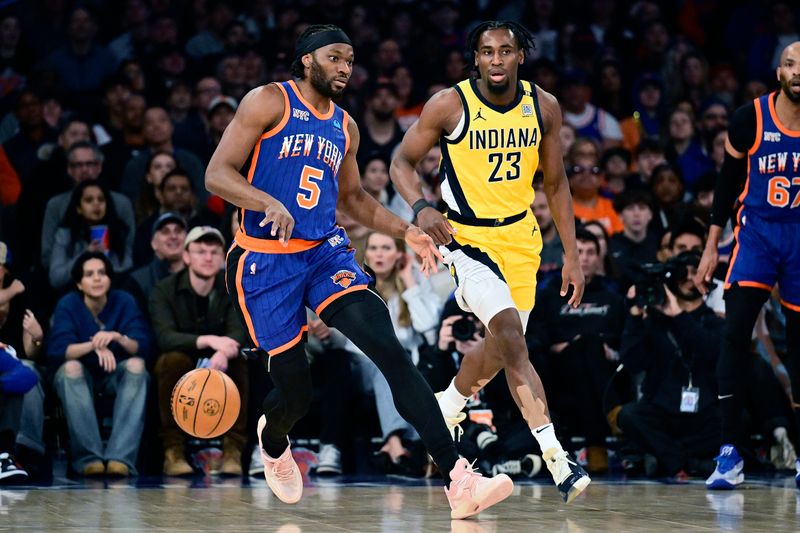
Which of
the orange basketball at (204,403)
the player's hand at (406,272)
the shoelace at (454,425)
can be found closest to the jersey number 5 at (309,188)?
the shoelace at (454,425)

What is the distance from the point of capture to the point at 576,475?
19.8ft

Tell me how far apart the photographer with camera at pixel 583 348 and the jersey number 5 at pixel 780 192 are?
70.5 inches

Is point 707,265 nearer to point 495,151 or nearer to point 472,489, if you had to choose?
point 495,151

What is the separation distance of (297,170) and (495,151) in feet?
3.96

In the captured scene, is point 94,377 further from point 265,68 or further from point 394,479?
point 265,68

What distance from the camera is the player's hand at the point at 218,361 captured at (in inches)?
328

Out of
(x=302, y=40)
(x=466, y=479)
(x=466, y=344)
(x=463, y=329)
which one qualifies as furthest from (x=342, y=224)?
(x=466, y=479)

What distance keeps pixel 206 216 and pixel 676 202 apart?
3.74 meters

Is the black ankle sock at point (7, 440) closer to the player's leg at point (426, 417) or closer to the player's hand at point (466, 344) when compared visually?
→ the player's hand at point (466, 344)

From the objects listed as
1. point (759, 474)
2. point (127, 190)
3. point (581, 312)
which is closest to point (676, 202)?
point (581, 312)

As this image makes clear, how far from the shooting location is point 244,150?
19.1 feet

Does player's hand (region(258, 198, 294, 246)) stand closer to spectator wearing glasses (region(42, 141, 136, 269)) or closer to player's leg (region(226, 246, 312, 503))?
player's leg (region(226, 246, 312, 503))

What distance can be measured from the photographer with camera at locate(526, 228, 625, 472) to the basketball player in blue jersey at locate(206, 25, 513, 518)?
9.73ft

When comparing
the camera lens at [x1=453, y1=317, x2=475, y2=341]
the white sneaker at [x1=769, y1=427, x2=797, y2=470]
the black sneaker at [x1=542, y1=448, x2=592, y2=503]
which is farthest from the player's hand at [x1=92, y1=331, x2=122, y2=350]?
the white sneaker at [x1=769, y1=427, x2=797, y2=470]
